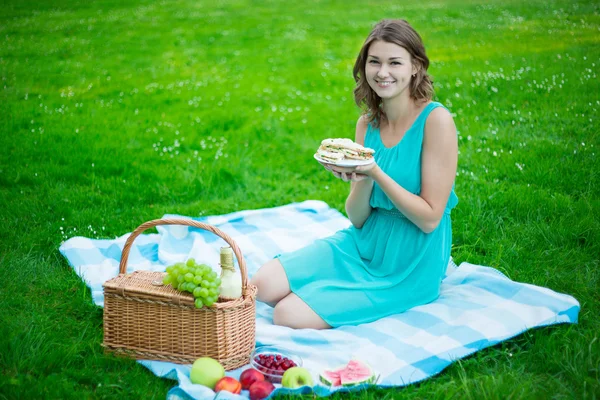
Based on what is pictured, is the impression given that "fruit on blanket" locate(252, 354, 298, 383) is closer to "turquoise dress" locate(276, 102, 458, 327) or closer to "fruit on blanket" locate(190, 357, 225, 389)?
"fruit on blanket" locate(190, 357, 225, 389)

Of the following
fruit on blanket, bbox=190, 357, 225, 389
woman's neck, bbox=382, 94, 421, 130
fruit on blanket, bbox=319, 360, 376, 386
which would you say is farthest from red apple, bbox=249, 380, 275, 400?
woman's neck, bbox=382, 94, 421, 130

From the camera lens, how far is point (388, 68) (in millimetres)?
3682

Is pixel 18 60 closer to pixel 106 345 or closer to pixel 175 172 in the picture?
pixel 175 172

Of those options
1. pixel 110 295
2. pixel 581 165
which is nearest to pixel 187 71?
pixel 581 165

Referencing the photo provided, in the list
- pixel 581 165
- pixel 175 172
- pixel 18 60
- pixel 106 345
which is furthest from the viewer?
pixel 18 60

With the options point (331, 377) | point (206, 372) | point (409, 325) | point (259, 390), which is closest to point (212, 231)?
point (206, 372)

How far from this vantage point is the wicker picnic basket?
325 centimetres

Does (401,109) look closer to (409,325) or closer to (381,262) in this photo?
(381,262)

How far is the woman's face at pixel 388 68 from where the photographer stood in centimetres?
367

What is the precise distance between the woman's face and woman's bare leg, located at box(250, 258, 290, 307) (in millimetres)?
1326

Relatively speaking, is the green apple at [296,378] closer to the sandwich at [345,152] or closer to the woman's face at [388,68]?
the sandwich at [345,152]

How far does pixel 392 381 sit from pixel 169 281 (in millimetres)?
1336

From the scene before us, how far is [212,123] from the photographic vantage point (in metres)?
7.89

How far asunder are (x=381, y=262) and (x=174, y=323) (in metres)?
1.43
